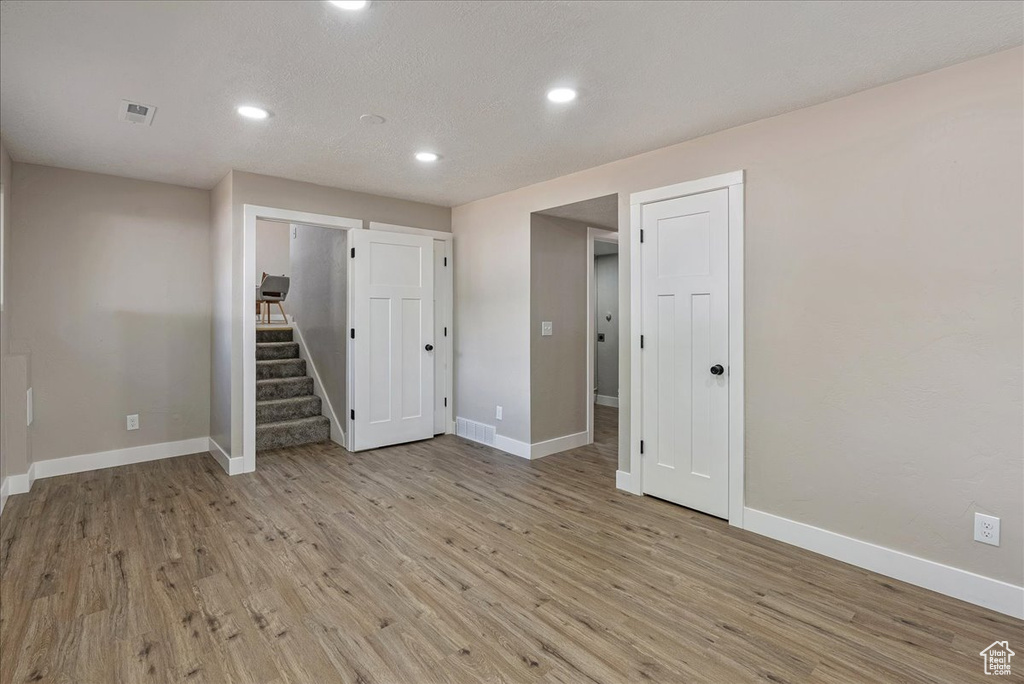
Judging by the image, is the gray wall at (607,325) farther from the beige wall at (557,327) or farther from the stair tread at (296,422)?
the stair tread at (296,422)

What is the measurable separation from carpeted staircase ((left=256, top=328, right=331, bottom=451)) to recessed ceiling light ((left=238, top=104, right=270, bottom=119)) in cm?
292

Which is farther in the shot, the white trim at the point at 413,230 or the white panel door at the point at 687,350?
the white trim at the point at 413,230

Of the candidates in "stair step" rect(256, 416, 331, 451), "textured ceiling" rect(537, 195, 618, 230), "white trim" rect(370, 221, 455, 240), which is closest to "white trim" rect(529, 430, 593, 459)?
"textured ceiling" rect(537, 195, 618, 230)

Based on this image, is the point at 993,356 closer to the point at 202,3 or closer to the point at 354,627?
the point at 354,627

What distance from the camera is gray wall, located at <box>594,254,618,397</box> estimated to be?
7.06 meters

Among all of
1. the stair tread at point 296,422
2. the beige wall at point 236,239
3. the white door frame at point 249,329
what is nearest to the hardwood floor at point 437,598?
the white door frame at point 249,329

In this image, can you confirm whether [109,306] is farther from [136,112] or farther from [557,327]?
[557,327]

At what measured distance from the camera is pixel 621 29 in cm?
196

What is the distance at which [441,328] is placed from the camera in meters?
5.17

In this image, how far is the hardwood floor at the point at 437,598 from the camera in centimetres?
179

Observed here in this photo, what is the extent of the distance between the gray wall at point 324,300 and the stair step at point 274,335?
0.61 ft

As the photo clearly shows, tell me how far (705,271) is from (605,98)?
4.02 ft

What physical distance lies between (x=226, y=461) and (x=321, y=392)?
1.34 meters

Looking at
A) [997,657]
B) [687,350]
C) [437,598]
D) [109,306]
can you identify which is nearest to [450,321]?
[687,350]
